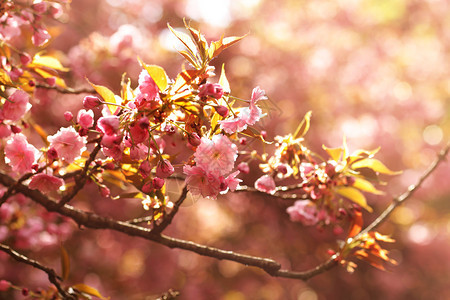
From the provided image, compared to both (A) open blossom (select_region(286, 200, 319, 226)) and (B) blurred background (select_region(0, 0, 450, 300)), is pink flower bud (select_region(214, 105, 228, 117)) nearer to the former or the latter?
(A) open blossom (select_region(286, 200, 319, 226))

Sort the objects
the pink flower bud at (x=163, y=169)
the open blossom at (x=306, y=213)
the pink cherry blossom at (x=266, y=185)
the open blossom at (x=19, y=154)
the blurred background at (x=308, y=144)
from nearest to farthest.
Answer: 1. the pink flower bud at (x=163, y=169)
2. the open blossom at (x=19, y=154)
3. the pink cherry blossom at (x=266, y=185)
4. the open blossom at (x=306, y=213)
5. the blurred background at (x=308, y=144)

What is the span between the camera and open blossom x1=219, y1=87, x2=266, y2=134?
892mm

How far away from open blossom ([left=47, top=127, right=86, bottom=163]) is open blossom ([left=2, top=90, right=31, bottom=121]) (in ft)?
0.68

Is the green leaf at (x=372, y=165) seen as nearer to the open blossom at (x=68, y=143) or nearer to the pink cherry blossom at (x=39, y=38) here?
the open blossom at (x=68, y=143)

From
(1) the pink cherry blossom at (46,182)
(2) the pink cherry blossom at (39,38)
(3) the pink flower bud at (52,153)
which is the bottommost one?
(1) the pink cherry blossom at (46,182)

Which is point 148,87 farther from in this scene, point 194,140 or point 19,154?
point 19,154

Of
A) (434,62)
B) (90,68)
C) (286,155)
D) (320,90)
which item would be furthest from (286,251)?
(434,62)

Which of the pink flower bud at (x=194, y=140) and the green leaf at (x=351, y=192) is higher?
the green leaf at (x=351, y=192)

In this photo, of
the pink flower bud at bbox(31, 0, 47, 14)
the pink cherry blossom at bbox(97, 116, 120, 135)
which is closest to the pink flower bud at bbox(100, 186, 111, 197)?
the pink cherry blossom at bbox(97, 116, 120, 135)

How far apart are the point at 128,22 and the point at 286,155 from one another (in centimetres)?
379

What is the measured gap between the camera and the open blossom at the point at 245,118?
89cm

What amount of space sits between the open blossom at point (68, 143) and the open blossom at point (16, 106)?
209 millimetres

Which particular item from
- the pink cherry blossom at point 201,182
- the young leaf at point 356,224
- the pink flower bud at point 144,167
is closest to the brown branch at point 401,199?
the young leaf at point 356,224

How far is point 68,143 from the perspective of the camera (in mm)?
957
